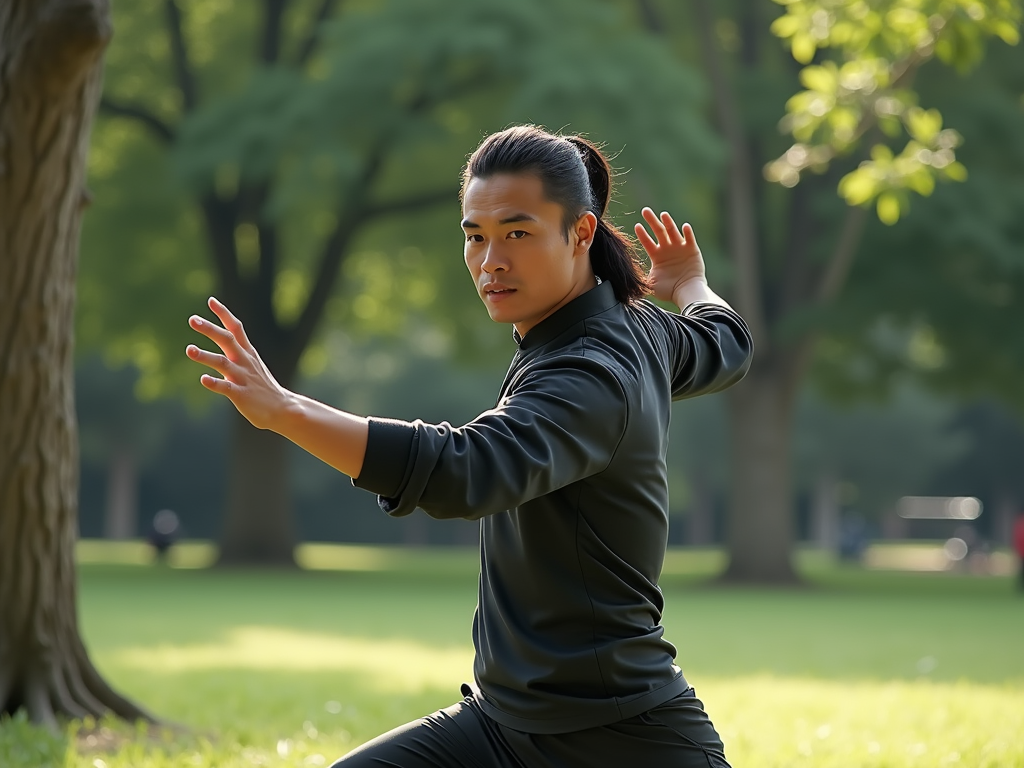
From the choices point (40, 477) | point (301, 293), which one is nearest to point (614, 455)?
point (40, 477)

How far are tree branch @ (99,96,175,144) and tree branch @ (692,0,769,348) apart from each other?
34.9 ft

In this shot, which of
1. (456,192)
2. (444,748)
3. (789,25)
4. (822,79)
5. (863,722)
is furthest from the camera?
(456,192)

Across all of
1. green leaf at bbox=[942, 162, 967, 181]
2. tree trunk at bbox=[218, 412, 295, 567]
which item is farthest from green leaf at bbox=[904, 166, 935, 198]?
tree trunk at bbox=[218, 412, 295, 567]

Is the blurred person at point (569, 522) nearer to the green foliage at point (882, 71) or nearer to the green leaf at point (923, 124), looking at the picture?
the green foliage at point (882, 71)

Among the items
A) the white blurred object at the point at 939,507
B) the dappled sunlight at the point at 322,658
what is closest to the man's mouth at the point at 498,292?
the dappled sunlight at the point at 322,658

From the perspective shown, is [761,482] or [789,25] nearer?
[789,25]

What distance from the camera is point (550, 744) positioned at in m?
3.25

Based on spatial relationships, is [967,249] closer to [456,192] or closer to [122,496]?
[456,192]

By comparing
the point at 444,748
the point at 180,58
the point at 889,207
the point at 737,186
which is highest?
the point at 180,58

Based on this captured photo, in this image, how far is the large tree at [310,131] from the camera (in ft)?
71.6

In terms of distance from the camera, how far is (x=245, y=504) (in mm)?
28562

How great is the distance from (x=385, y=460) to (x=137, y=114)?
2598cm

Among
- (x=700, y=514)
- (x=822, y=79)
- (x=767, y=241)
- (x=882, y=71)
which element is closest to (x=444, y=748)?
(x=822, y=79)

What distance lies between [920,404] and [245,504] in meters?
34.7
